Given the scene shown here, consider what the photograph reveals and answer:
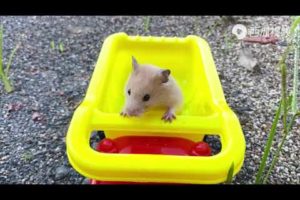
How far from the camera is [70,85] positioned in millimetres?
2289

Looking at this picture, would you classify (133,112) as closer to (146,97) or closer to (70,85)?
(146,97)

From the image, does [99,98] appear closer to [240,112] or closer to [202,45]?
[202,45]

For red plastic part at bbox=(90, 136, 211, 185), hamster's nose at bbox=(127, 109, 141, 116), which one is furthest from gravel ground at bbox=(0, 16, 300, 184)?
hamster's nose at bbox=(127, 109, 141, 116)

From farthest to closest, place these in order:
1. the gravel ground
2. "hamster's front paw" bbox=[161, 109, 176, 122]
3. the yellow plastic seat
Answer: the gravel ground
"hamster's front paw" bbox=[161, 109, 176, 122]
the yellow plastic seat

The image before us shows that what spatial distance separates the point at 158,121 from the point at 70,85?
2.93 feet

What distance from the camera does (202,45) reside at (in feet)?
6.43

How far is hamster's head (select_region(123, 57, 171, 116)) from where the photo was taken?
1.53m

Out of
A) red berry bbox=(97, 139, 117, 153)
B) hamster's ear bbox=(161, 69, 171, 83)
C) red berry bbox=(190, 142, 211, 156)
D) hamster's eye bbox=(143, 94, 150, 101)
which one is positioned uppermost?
hamster's ear bbox=(161, 69, 171, 83)

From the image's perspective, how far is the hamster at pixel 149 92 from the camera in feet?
4.96

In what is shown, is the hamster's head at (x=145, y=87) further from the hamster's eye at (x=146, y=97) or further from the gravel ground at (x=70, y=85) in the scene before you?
the gravel ground at (x=70, y=85)

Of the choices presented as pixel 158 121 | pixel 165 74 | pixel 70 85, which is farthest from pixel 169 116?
pixel 70 85

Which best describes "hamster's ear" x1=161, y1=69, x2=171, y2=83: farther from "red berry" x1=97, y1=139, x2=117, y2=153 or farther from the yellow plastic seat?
"red berry" x1=97, y1=139, x2=117, y2=153

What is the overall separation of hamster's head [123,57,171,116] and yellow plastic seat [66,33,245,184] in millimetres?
40
